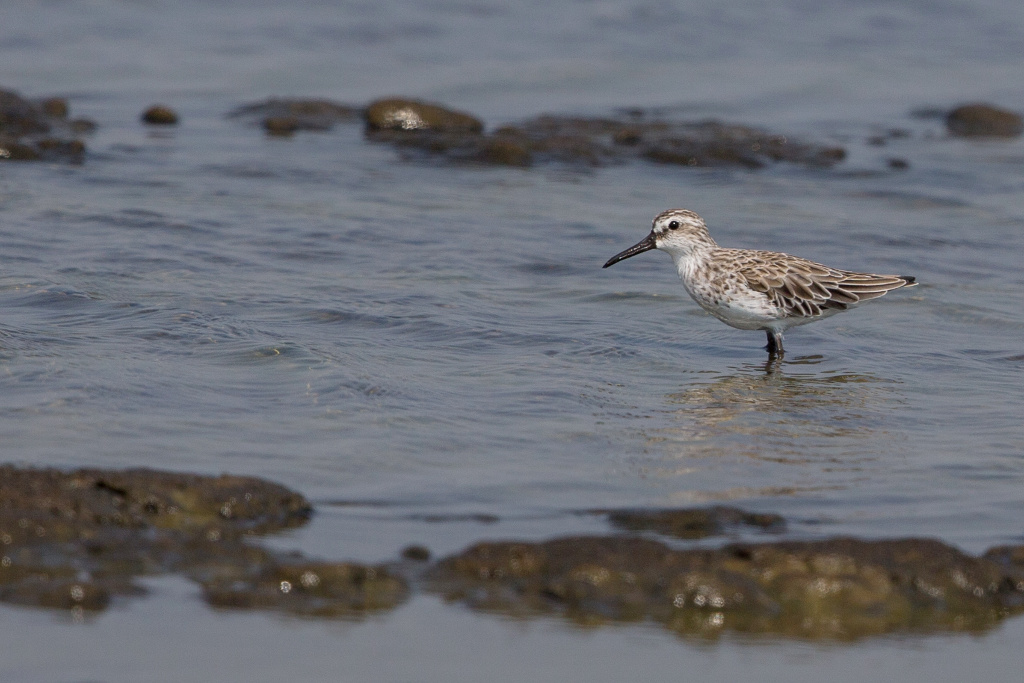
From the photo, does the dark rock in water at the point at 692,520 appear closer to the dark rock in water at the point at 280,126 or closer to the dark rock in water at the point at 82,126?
the dark rock in water at the point at 280,126

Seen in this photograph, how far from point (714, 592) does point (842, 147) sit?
13031 mm

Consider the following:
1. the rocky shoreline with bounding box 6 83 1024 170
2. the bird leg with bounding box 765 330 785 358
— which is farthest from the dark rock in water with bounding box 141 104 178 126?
the bird leg with bounding box 765 330 785 358

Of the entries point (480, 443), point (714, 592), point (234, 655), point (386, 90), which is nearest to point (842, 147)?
point (386, 90)

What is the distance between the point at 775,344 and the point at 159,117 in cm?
972

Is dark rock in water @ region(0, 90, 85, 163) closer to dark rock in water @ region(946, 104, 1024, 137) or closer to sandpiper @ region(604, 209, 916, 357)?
sandpiper @ region(604, 209, 916, 357)

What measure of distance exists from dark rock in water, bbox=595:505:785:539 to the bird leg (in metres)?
4.00

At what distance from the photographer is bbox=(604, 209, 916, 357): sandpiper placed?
32.4 feet

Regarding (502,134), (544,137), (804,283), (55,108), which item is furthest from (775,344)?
(55,108)

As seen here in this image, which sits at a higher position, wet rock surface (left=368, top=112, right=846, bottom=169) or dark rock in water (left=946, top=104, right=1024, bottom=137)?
dark rock in water (left=946, top=104, right=1024, bottom=137)

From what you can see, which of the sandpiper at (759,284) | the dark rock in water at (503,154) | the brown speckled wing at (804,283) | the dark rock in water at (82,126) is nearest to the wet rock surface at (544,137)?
the dark rock in water at (503,154)

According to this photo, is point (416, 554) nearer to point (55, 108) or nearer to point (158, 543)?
point (158, 543)

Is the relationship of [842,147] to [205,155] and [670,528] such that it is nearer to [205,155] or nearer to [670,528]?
[205,155]

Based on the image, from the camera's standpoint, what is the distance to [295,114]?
17750mm

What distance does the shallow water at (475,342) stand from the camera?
5.05 metres
